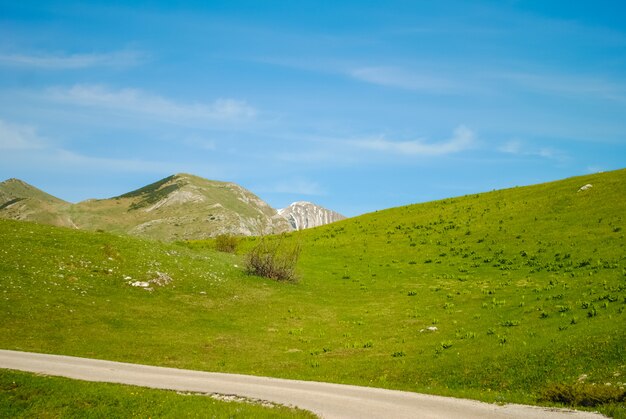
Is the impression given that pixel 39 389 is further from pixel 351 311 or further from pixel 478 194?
pixel 478 194

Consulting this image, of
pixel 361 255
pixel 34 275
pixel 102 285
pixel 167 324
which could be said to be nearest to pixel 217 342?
pixel 167 324

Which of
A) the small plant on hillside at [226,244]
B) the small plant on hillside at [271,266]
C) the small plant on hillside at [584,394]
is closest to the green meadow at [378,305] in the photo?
the small plant on hillside at [584,394]

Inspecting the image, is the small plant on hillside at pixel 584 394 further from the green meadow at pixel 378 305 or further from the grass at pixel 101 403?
the grass at pixel 101 403

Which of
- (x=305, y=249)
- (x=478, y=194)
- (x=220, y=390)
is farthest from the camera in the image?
(x=478, y=194)

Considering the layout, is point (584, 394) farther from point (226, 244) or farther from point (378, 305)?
point (226, 244)

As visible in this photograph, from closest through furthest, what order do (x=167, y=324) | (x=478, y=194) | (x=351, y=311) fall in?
(x=167, y=324), (x=351, y=311), (x=478, y=194)

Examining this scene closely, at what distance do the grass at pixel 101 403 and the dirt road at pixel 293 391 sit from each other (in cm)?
130

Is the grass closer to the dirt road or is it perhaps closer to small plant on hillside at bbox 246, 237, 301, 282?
the dirt road

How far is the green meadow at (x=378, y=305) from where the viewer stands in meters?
24.0

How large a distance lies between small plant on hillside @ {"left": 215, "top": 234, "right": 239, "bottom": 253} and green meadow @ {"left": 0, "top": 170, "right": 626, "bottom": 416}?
11271 millimetres

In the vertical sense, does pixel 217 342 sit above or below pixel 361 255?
below

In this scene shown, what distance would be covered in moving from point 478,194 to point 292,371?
225ft

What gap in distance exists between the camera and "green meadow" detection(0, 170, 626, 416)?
24000mm

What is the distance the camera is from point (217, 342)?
109ft
